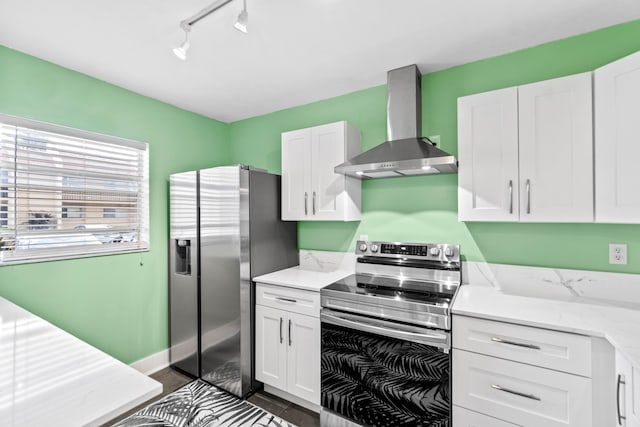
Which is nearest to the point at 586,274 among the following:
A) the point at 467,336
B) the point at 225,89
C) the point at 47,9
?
the point at 467,336

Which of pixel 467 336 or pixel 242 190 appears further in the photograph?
pixel 242 190

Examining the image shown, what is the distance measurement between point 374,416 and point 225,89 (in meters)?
2.72

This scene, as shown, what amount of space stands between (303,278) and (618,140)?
6.79 feet

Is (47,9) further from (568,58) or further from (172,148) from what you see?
(568,58)

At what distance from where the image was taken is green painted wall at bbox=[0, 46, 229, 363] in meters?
2.02

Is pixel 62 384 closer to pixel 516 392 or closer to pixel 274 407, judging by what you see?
pixel 274 407

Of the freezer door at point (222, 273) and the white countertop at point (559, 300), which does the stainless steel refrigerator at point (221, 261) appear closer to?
the freezer door at point (222, 273)

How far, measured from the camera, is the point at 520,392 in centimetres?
147

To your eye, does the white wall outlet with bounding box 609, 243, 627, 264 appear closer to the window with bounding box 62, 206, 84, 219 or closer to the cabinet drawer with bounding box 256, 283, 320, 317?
the cabinet drawer with bounding box 256, 283, 320, 317

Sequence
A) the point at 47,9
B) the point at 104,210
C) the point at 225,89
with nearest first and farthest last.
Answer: the point at 47,9, the point at 104,210, the point at 225,89

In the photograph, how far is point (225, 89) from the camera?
2.61 meters

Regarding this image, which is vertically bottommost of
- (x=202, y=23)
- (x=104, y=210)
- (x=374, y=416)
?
(x=374, y=416)

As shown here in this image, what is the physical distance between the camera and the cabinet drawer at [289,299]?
2.13m

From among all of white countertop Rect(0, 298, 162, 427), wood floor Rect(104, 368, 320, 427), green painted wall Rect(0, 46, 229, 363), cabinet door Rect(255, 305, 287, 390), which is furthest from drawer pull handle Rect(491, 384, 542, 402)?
green painted wall Rect(0, 46, 229, 363)
